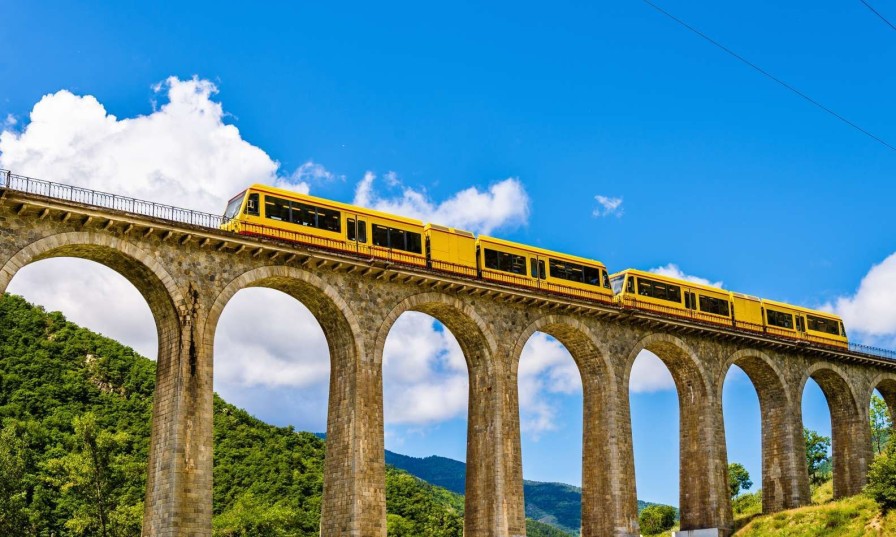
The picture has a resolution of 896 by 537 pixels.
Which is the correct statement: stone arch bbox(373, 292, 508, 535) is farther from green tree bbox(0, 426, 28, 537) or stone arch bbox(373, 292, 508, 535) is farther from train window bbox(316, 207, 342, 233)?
green tree bbox(0, 426, 28, 537)

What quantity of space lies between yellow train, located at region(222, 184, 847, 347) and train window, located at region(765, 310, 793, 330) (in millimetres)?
63

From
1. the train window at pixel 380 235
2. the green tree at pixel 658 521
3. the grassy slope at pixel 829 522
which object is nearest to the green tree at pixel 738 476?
the green tree at pixel 658 521

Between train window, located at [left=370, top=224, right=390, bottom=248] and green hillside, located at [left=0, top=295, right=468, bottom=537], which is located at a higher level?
train window, located at [left=370, top=224, right=390, bottom=248]

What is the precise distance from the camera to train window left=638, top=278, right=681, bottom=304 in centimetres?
5178

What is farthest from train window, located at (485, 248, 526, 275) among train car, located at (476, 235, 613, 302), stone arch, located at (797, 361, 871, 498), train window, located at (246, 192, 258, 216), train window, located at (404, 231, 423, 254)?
stone arch, located at (797, 361, 871, 498)

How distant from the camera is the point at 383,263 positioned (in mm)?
40875

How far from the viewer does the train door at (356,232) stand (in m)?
40.5

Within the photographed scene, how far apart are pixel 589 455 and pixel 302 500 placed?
21382 millimetres

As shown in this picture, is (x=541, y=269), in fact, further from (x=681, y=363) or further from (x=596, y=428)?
(x=681, y=363)

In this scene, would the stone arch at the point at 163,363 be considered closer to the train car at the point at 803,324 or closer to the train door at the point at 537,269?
the train door at the point at 537,269

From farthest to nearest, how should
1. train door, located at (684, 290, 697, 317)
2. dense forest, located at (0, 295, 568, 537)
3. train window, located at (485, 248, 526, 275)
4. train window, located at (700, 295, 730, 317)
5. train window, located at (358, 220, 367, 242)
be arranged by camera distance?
train window, located at (700, 295, 730, 317), train door, located at (684, 290, 697, 317), dense forest, located at (0, 295, 568, 537), train window, located at (485, 248, 526, 275), train window, located at (358, 220, 367, 242)

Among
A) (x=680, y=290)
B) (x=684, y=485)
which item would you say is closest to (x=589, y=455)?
(x=684, y=485)

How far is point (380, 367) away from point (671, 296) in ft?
66.5

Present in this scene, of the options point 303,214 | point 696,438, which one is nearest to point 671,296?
point 696,438
